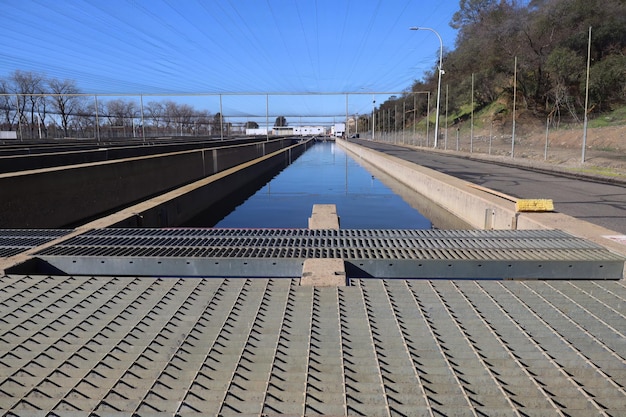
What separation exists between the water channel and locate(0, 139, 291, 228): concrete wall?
8.16 ft

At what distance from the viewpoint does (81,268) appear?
576 centimetres

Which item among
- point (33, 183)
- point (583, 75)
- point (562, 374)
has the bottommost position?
point (562, 374)

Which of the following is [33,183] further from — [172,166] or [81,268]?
[172,166]

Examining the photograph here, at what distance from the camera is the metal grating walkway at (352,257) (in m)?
5.69

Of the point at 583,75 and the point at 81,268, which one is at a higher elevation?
the point at 583,75

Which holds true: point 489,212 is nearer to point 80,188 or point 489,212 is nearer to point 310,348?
point 310,348

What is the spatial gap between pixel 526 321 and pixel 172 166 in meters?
16.7

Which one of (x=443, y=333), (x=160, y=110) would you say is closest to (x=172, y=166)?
(x=443, y=333)

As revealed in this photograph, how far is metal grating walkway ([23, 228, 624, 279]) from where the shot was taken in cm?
569

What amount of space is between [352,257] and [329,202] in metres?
13.0

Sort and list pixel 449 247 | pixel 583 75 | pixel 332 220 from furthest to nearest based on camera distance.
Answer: pixel 583 75, pixel 332 220, pixel 449 247

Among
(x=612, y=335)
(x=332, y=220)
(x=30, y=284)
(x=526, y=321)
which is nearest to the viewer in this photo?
(x=612, y=335)

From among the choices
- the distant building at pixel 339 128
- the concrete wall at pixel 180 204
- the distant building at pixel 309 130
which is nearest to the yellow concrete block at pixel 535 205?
the concrete wall at pixel 180 204

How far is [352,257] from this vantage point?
19.4 feet
